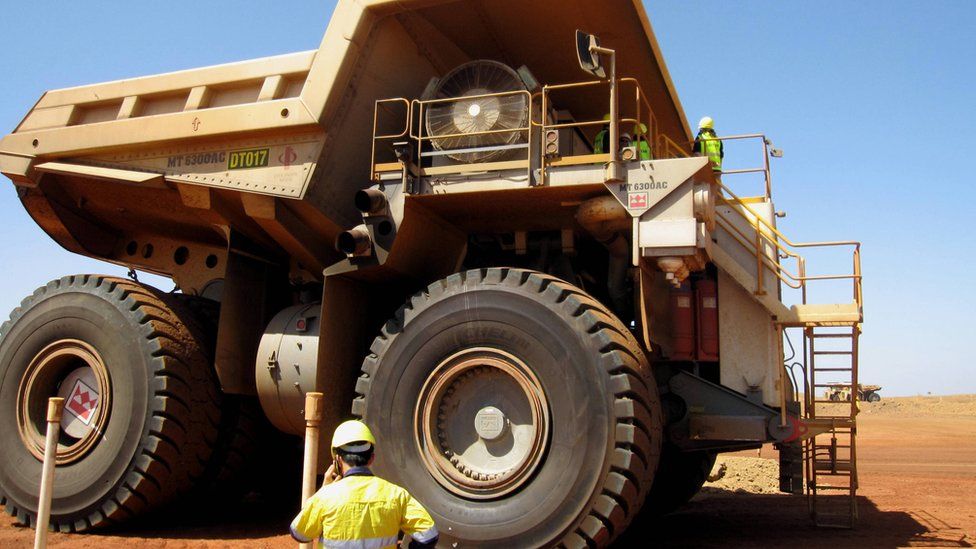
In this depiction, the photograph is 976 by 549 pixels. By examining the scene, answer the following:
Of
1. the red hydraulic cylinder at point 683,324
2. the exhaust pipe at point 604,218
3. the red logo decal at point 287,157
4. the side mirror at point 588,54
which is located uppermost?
A: the side mirror at point 588,54

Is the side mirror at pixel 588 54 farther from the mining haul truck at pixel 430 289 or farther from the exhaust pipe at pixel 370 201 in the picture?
the exhaust pipe at pixel 370 201

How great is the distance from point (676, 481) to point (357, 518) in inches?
257

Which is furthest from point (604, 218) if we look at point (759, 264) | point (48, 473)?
point (48, 473)

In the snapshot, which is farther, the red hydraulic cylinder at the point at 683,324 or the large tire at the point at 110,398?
the large tire at the point at 110,398

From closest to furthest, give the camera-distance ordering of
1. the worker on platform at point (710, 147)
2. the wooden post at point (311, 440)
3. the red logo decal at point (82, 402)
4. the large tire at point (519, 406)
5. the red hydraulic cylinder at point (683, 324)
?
1. the wooden post at point (311, 440)
2. the large tire at point (519, 406)
3. the red hydraulic cylinder at point (683, 324)
4. the red logo decal at point (82, 402)
5. the worker on platform at point (710, 147)

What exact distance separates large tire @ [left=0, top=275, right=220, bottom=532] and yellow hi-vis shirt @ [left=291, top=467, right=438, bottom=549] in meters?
4.17

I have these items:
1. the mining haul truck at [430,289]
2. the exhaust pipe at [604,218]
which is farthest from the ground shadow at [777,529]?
the exhaust pipe at [604,218]

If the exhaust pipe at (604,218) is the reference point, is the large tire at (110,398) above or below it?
below

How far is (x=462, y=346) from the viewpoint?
623cm

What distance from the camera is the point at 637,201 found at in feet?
20.3

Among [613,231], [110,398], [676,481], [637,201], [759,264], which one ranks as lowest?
[676,481]

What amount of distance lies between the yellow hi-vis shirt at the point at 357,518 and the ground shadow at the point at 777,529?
3.88m

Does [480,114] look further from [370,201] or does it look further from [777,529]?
[777,529]

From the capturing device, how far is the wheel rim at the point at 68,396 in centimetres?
746
